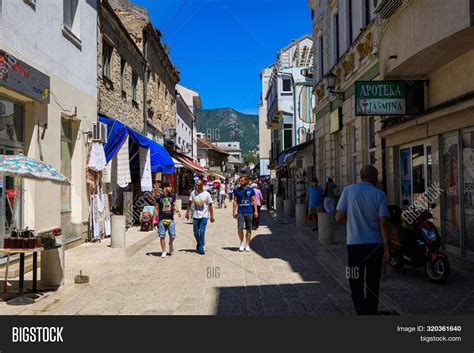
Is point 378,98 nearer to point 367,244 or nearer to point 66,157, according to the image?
point 367,244

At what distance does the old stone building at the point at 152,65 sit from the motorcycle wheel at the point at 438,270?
50.1ft

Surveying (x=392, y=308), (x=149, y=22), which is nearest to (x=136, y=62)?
(x=149, y=22)

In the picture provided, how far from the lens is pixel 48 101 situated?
929 cm

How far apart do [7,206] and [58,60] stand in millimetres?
3657

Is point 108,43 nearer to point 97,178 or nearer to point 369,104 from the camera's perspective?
point 97,178

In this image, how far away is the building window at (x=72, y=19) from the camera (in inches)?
435

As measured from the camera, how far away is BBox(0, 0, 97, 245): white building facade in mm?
8086

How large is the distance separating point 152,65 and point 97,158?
34.9 ft

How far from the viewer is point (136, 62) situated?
1827 cm

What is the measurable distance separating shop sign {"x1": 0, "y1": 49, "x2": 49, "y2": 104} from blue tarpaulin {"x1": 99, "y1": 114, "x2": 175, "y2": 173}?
3.99 m

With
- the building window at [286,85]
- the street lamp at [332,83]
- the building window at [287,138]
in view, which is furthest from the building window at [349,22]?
the building window at [286,85]

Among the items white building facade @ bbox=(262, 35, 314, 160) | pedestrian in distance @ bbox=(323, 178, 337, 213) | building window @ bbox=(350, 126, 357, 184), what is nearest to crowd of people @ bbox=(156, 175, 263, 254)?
pedestrian in distance @ bbox=(323, 178, 337, 213)

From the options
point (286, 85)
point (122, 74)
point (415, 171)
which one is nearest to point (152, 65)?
point (122, 74)

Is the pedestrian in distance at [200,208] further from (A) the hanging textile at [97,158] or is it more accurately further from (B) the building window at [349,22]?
(B) the building window at [349,22]
